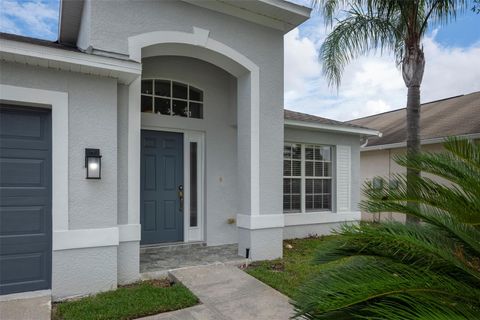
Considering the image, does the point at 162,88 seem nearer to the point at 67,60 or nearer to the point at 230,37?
the point at 230,37

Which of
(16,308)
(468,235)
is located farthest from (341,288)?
(16,308)

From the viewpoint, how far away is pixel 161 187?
665cm

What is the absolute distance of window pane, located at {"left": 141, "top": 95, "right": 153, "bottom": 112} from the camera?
22.0 ft

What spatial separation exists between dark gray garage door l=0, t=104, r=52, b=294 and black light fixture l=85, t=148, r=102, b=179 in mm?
526

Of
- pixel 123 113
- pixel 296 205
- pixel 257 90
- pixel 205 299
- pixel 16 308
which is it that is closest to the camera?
pixel 16 308


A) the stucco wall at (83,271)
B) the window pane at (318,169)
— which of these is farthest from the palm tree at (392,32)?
the stucco wall at (83,271)

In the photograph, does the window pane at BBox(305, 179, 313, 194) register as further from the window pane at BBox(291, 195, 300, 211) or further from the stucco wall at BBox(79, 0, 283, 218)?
the stucco wall at BBox(79, 0, 283, 218)

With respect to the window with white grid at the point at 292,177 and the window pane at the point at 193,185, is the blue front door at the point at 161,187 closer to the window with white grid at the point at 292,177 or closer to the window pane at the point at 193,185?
the window pane at the point at 193,185

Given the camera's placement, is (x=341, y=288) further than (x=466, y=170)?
No

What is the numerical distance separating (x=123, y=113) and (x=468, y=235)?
4642 mm

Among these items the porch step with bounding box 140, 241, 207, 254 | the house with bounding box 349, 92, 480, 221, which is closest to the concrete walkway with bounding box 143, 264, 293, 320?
the porch step with bounding box 140, 241, 207, 254

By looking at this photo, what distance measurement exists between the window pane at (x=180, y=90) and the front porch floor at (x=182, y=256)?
324 centimetres

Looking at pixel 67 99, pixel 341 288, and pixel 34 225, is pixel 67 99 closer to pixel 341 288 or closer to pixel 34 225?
pixel 34 225

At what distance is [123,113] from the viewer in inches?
199
